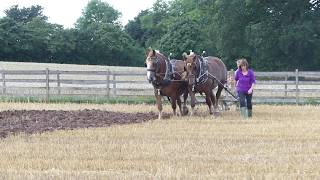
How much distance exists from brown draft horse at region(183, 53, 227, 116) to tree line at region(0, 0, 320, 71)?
3083 cm

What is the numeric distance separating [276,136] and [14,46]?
186 feet

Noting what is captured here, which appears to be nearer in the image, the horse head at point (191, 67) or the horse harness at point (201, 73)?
the horse head at point (191, 67)

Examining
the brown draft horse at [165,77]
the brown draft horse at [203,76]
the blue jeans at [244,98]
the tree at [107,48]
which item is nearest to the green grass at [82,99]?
the brown draft horse at [203,76]

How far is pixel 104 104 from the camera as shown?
76.7ft

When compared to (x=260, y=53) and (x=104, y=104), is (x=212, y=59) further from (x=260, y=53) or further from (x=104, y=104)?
(x=260, y=53)

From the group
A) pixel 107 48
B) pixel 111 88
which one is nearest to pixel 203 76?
pixel 111 88

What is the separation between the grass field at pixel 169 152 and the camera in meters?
8.32

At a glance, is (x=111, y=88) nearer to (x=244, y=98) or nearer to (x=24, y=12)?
(x=244, y=98)

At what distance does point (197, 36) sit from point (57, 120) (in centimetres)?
4997

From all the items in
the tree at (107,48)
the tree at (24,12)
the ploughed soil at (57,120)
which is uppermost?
the tree at (24,12)

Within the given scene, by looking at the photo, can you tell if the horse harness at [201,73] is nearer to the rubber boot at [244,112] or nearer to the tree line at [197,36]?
the rubber boot at [244,112]

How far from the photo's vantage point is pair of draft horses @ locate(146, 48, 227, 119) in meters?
16.8

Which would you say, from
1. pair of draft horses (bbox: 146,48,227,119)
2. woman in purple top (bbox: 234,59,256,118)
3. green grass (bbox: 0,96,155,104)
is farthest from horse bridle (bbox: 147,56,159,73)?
green grass (bbox: 0,96,155,104)

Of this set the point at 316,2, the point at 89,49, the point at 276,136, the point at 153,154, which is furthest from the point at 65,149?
the point at 89,49
